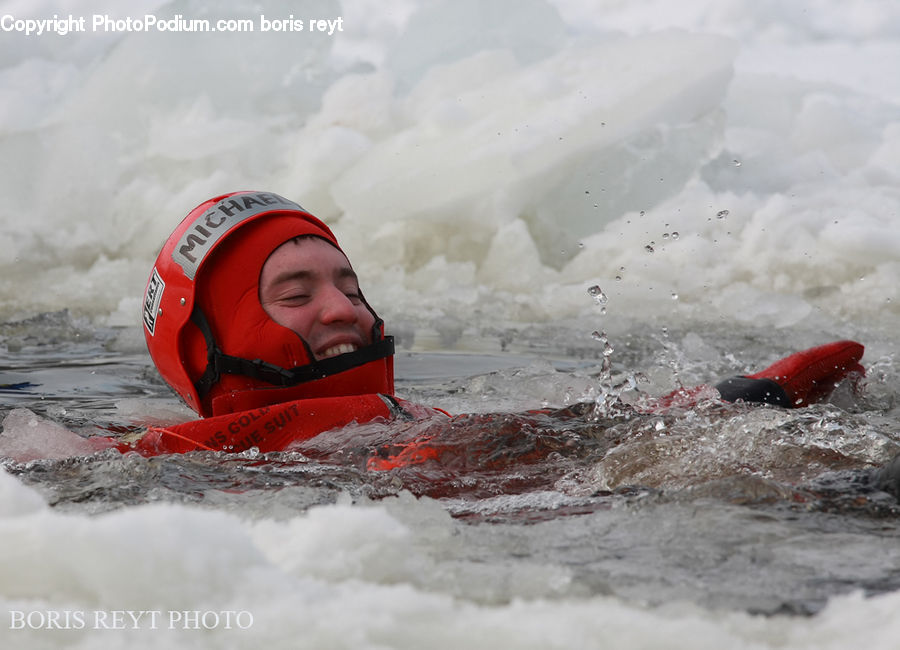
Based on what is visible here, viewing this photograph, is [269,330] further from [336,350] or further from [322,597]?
[322,597]

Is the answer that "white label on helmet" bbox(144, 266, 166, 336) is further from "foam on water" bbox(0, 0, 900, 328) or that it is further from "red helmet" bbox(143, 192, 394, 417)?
"foam on water" bbox(0, 0, 900, 328)

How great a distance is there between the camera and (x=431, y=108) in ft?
27.3

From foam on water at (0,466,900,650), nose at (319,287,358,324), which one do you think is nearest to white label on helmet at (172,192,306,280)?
nose at (319,287,358,324)

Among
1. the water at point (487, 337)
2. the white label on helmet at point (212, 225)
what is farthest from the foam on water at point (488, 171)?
the white label on helmet at point (212, 225)

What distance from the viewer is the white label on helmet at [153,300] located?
10.6ft

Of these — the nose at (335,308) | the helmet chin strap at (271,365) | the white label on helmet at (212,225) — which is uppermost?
the white label on helmet at (212,225)

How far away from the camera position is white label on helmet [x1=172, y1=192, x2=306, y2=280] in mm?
→ 3131

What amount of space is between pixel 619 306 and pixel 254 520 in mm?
4912

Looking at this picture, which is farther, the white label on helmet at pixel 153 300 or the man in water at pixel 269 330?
the white label on helmet at pixel 153 300

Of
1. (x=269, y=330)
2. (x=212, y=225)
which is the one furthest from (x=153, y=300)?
(x=269, y=330)

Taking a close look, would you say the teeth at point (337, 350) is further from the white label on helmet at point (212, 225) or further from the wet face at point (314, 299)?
the white label on helmet at point (212, 225)

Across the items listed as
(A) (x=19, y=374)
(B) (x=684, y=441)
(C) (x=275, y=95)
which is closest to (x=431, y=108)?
(C) (x=275, y=95)

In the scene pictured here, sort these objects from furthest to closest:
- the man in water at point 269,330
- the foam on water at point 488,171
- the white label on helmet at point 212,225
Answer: the foam on water at point 488,171, the white label on helmet at point 212,225, the man in water at point 269,330

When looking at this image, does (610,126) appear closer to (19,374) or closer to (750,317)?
(750,317)
